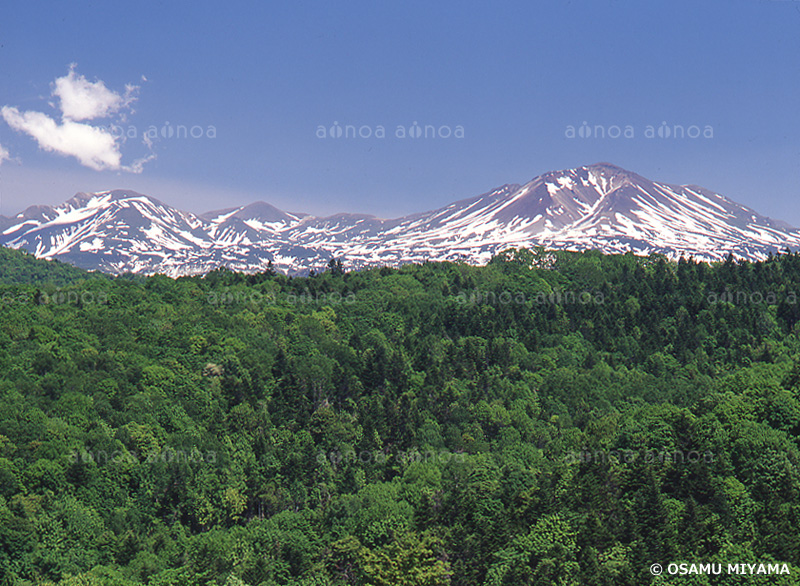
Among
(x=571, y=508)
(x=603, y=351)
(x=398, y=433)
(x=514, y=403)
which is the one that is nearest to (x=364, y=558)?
(x=571, y=508)

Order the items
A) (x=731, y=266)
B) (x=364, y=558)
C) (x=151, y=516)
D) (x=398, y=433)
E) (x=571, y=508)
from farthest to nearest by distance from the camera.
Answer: (x=731, y=266)
(x=398, y=433)
(x=151, y=516)
(x=571, y=508)
(x=364, y=558)

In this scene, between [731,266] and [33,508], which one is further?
[731,266]

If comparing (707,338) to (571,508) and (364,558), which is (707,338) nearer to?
(571,508)

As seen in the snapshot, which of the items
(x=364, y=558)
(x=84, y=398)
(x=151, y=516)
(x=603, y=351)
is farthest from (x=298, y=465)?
(x=603, y=351)

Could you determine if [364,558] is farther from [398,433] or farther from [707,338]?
[707,338]

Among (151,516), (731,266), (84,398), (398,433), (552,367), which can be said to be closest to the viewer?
(151,516)

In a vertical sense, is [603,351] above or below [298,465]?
above

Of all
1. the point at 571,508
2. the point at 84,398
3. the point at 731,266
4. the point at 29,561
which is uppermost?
the point at 731,266
